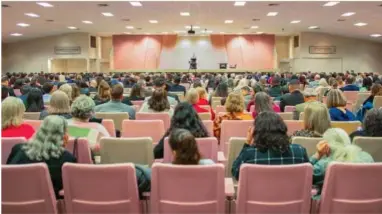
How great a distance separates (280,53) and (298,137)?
27.2 meters

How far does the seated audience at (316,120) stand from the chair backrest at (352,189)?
118cm

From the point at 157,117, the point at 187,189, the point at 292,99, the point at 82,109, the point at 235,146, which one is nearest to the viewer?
the point at 187,189

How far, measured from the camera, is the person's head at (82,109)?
475 centimetres

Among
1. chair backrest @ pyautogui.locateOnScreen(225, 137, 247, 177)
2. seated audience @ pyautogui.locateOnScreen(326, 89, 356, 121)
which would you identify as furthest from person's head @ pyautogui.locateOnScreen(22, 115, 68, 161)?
seated audience @ pyautogui.locateOnScreen(326, 89, 356, 121)

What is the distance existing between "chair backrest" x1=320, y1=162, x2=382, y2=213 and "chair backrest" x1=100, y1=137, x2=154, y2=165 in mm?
1679

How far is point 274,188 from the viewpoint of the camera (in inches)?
115

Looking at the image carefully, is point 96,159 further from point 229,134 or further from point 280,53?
Result: point 280,53

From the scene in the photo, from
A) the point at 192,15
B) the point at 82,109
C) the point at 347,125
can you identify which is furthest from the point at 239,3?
the point at 82,109

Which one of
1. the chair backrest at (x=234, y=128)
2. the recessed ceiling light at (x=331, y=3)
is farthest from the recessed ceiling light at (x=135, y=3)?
the chair backrest at (x=234, y=128)

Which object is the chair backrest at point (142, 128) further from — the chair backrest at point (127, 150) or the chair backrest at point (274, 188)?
the chair backrest at point (274, 188)

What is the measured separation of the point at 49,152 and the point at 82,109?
152 centimetres

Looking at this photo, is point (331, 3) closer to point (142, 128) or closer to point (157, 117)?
point (157, 117)

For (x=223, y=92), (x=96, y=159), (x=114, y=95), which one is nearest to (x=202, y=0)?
(x=223, y=92)

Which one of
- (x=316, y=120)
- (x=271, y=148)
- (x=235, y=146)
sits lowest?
(x=235, y=146)
